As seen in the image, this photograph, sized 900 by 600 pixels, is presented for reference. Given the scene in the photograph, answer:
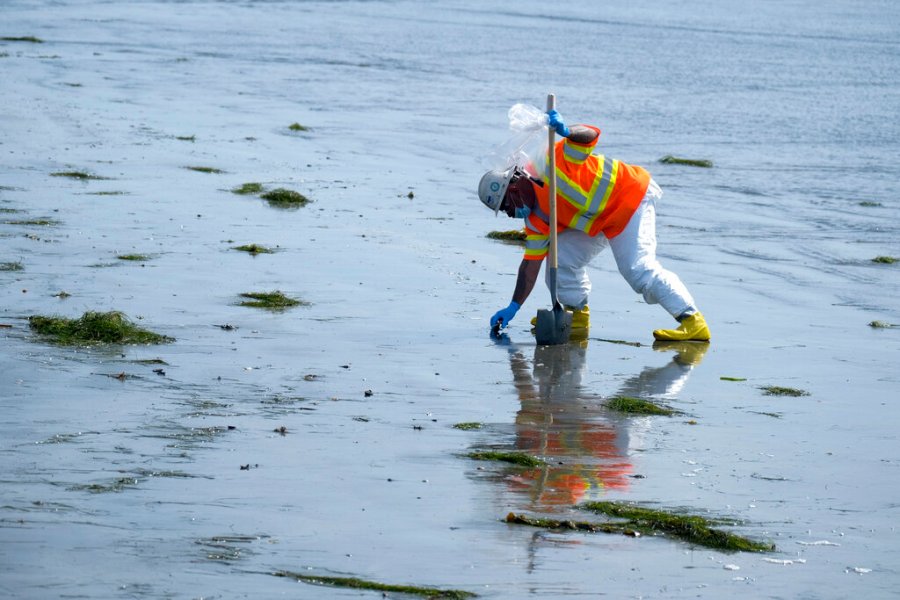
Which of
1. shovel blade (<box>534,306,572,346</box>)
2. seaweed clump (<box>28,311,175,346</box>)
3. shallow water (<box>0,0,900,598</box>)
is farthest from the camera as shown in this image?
shovel blade (<box>534,306,572,346</box>)

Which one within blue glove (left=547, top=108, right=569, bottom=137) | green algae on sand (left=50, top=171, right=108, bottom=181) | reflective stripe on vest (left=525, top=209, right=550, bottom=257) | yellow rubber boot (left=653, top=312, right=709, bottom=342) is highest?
blue glove (left=547, top=108, right=569, bottom=137)

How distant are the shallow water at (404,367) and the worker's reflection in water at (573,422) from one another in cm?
3

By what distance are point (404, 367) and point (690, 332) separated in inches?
79.5

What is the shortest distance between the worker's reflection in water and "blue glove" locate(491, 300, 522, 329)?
9 cm

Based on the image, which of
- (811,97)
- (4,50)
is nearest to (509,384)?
(811,97)

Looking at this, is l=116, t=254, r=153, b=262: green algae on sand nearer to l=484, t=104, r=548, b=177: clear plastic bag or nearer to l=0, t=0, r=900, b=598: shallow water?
l=0, t=0, r=900, b=598: shallow water

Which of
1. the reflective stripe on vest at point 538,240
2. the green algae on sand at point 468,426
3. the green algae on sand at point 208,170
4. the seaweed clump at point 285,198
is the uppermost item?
the reflective stripe on vest at point 538,240

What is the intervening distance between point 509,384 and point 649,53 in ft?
73.9

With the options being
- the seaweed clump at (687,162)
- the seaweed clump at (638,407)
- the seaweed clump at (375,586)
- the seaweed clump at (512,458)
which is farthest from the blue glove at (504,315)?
the seaweed clump at (687,162)

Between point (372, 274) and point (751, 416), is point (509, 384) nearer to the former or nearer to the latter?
point (751, 416)

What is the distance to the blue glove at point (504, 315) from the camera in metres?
9.02

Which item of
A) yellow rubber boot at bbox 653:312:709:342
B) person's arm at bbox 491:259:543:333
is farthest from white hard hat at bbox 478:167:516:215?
yellow rubber boot at bbox 653:312:709:342

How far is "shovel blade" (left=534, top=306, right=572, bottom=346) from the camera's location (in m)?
8.98

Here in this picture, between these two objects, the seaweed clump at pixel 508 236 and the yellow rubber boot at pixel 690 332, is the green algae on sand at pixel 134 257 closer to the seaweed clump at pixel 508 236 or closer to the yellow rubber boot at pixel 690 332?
the seaweed clump at pixel 508 236
